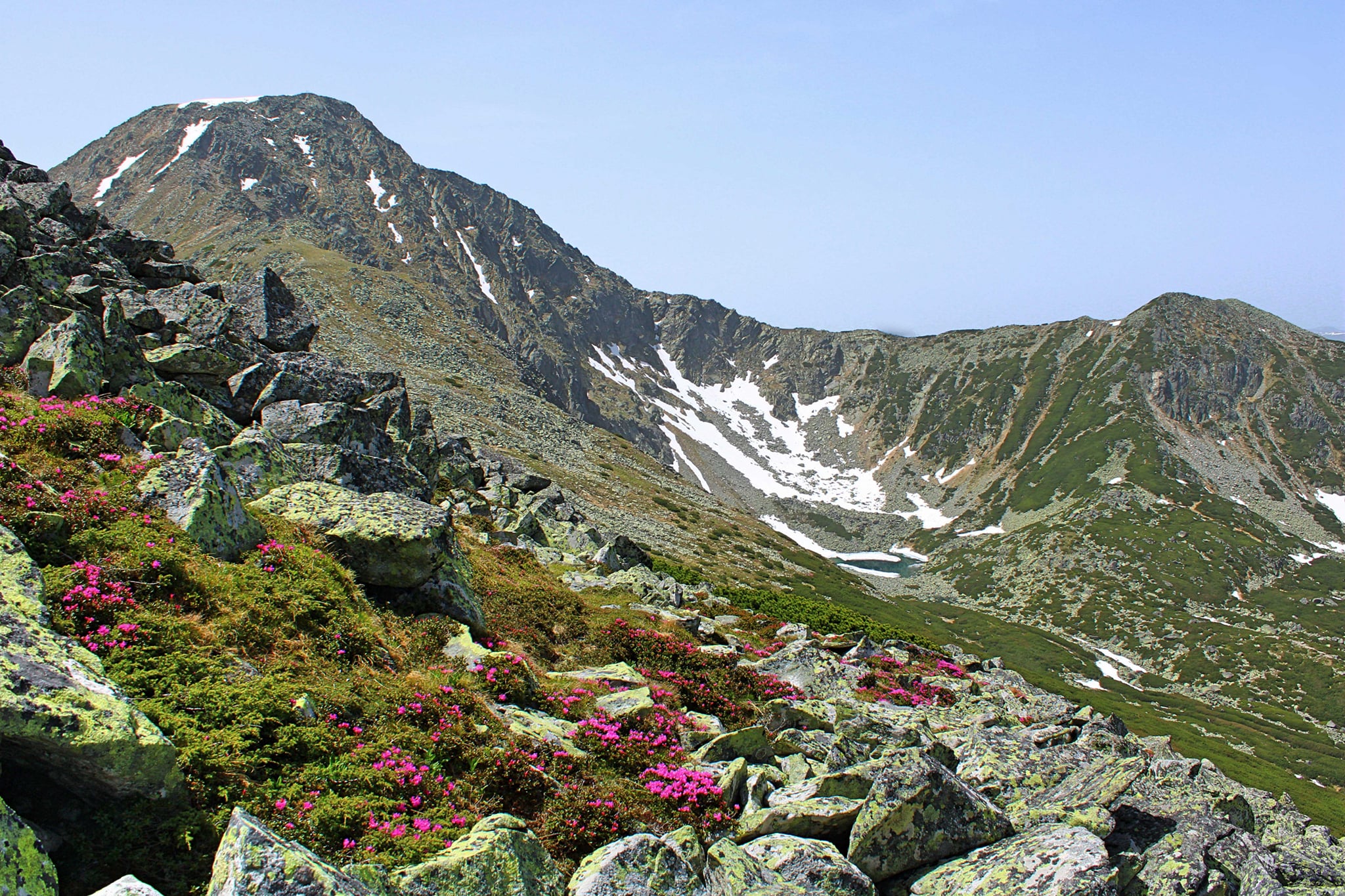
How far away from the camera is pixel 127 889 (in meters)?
5.26

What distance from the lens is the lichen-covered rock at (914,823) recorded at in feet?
31.1

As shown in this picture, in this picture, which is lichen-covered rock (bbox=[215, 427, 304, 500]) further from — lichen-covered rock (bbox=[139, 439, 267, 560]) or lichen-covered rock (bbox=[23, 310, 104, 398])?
lichen-covered rock (bbox=[23, 310, 104, 398])

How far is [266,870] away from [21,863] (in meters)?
1.86

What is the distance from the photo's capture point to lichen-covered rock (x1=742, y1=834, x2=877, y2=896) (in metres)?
8.78

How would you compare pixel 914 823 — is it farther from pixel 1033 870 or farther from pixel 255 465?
pixel 255 465

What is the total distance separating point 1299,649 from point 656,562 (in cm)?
14823

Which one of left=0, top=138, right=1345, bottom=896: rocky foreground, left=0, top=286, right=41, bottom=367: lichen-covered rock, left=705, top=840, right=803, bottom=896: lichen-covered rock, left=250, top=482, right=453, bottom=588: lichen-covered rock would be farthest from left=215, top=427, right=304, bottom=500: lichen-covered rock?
left=705, top=840, right=803, bottom=896: lichen-covered rock

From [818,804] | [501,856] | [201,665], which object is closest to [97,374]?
[201,665]

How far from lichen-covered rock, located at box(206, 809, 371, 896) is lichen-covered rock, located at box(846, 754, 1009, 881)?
690cm

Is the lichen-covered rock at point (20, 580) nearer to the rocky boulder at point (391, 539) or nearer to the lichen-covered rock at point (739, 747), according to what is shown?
the rocky boulder at point (391, 539)

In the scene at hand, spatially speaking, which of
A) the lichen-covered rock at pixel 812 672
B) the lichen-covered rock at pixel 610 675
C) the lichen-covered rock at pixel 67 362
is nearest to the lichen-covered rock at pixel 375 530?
the lichen-covered rock at pixel 610 675

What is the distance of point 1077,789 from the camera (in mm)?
12086

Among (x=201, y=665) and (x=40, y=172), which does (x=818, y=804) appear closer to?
(x=201, y=665)

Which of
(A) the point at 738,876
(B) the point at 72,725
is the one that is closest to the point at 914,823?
(A) the point at 738,876
